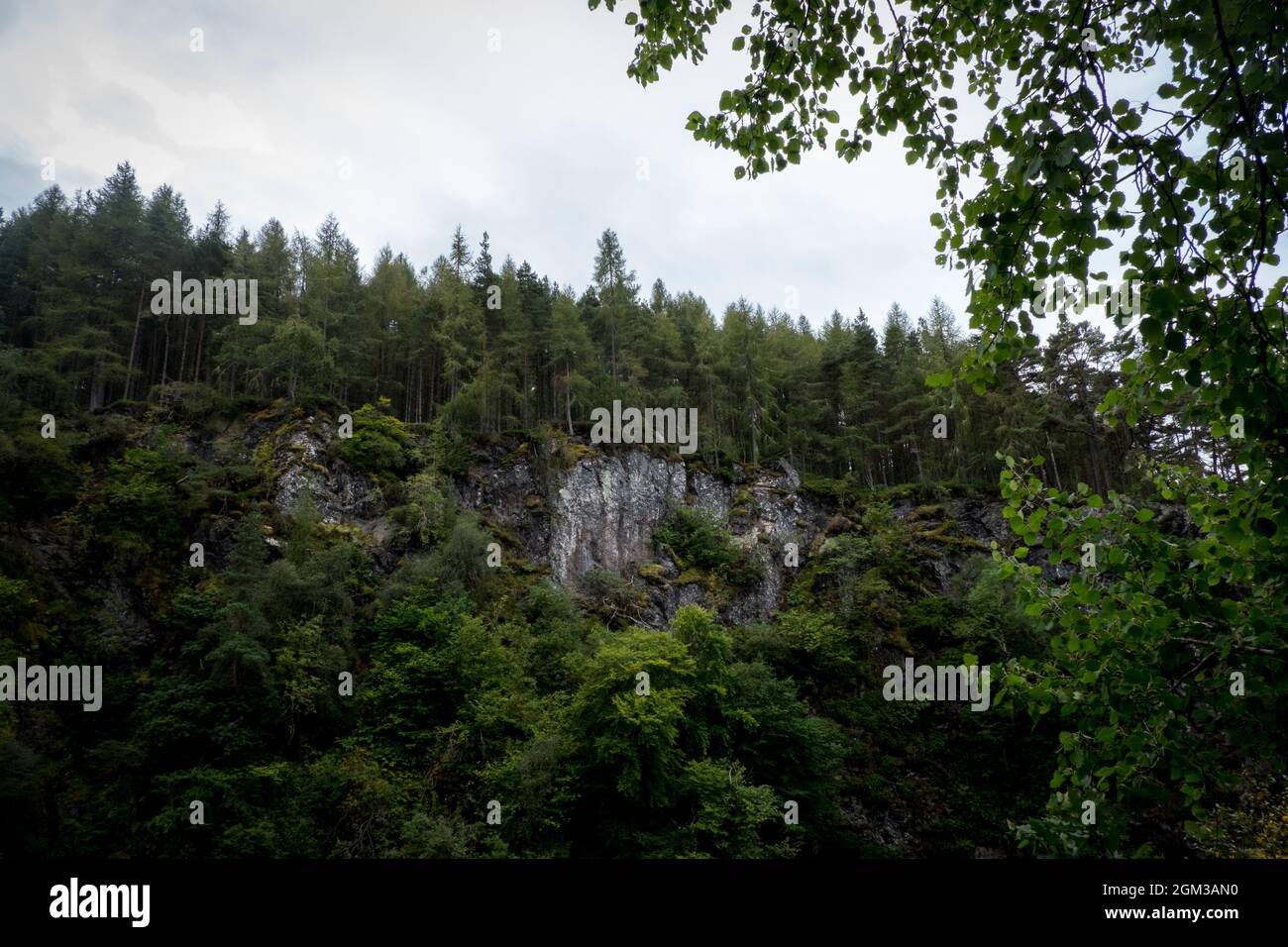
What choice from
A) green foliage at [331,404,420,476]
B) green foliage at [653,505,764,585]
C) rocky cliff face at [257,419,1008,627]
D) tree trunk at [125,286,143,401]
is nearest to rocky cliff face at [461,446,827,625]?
rocky cliff face at [257,419,1008,627]

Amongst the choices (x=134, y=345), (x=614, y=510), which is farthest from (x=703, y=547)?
(x=134, y=345)

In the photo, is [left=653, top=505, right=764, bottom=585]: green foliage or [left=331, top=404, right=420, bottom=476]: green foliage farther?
[left=653, top=505, right=764, bottom=585]: green foliage

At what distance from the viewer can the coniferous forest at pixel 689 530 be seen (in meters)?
2.57

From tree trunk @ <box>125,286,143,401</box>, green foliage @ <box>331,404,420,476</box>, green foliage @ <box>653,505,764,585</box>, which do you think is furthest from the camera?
tree trunk @ <box>125,286,143,401</box>

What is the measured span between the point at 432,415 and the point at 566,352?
8488 mm

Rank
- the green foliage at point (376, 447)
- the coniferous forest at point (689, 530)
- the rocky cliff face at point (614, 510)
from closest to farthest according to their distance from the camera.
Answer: the coniferous forest at point (689, 530)
the rocky cliff face at point (614, 510)
the green foliage at point (376, 447)

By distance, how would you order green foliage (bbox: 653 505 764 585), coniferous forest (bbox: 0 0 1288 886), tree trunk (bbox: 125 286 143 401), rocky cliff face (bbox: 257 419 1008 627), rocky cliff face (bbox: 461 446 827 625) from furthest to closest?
tree trunk (bbox: 125 286 143 401) < green foliage (bbox: 653 505 764 585) < rocky cliff face (bbox: 461 446 827 625) < rocky cliff face (bbox: 257 419 1008 627) < coniferous forest (bbox: 0 0 1288 886)

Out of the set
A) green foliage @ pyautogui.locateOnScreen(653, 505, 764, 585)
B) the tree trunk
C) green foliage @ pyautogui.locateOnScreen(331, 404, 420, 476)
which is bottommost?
green foliage @ pyautogui.locateOnScreen(653, 505, 764, 585)

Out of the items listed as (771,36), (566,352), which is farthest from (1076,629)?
(566,352)

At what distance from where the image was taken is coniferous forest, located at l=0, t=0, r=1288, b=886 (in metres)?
2.57

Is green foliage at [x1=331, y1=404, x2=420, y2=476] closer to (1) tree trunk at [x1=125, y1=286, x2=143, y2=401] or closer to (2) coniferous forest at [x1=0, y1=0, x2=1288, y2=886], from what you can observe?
(2) coniferous forest at [x1=0, y1=0, x2=1288, y2=886]

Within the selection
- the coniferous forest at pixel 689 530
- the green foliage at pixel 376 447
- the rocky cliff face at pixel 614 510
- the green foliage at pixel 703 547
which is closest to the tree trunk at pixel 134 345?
the coniferous forest at pixel 689 530

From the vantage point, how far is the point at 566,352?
3525cm

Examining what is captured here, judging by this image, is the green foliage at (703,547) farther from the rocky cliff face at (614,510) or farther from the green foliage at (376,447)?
the green foliage at (376,447)
